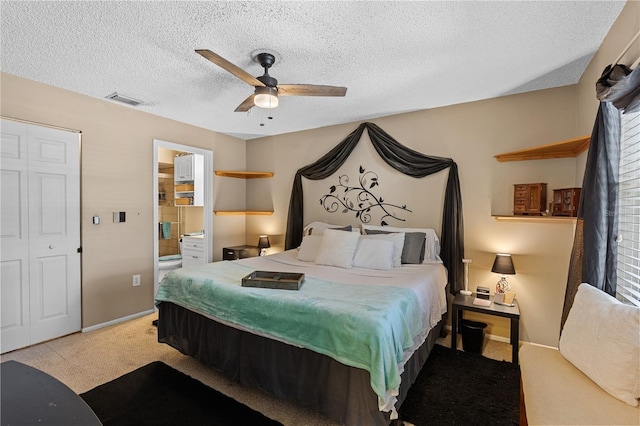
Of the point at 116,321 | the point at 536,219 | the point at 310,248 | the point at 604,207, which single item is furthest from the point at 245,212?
the point at 604,207

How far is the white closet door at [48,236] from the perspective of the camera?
2752 millimetres

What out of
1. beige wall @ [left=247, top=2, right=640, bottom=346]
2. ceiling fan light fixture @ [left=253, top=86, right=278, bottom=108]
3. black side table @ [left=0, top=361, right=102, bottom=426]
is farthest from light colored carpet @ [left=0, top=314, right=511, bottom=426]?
ceiling fan light fixture @ [left=253, top=86, right=278, bottom=108]

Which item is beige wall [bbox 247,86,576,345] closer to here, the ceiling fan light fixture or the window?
the window

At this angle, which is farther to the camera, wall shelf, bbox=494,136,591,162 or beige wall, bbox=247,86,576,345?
beige wall, bbox=247,86,576,345

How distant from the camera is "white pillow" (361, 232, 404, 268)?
3034mm

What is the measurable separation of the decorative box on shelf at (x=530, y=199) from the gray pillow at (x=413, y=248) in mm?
909

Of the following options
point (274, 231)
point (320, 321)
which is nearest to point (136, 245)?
point (274, 231)

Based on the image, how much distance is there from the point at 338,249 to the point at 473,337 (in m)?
1.49

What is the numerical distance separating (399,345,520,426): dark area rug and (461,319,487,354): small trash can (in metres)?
0.07

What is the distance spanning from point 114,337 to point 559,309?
439 centimetres

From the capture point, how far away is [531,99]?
2.90m

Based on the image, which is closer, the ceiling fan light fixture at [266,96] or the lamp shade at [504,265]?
the ceiling fan light fixture at [266,96]

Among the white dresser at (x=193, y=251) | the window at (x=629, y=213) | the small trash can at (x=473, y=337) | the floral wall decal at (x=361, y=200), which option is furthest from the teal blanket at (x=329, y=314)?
the white dresser at (x=193, y=251)

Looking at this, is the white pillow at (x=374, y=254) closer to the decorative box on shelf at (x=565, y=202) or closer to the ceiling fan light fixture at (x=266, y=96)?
the decorative box on shelf at (x=565, y=202)
